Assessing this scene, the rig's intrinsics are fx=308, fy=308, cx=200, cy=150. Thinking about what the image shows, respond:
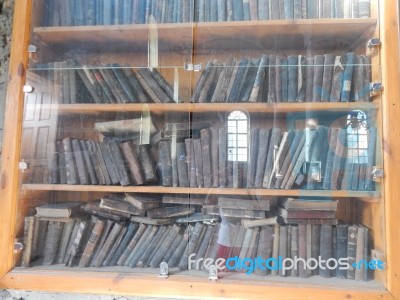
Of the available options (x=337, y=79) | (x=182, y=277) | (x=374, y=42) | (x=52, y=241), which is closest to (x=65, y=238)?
(x=52, y=241)

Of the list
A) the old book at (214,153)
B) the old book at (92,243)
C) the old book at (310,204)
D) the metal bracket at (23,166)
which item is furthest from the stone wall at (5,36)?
the old book at (310,204)

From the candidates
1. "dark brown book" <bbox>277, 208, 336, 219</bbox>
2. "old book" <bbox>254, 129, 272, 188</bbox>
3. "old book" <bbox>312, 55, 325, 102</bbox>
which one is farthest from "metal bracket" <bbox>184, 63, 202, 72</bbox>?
"dark brown book" <bbox>277, 208, 336, 219</bbox>

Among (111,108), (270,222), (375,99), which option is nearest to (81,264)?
(111,108)

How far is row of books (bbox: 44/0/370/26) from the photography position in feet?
4.08

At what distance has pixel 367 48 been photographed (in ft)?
3.96

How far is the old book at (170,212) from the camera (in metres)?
1.27

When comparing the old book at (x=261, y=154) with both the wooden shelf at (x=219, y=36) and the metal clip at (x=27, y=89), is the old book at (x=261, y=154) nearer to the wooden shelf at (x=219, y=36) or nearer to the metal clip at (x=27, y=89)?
the wooden shelf at (x=219, y=36)

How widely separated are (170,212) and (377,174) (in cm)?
81

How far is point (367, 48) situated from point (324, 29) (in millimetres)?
184

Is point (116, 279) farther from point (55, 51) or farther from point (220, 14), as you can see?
point (220, 14)

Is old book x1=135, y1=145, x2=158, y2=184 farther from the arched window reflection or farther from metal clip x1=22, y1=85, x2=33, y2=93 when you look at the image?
metal clip x1=22, y1=85, x2=33, y2=93

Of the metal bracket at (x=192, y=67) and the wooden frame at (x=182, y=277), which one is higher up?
the metal bracket at (x=192, y=67)

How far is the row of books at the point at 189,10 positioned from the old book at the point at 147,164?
0.55 m

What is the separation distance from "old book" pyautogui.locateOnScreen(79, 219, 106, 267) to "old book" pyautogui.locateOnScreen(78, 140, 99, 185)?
0.17m
